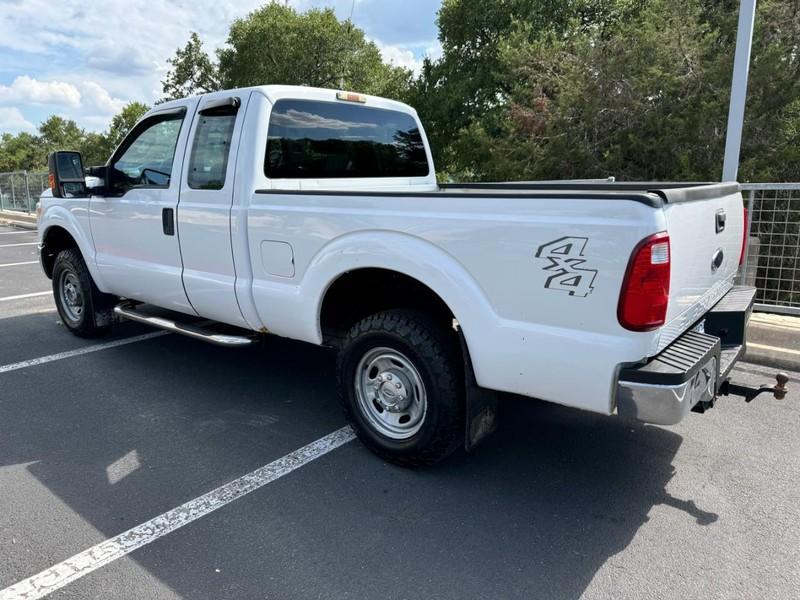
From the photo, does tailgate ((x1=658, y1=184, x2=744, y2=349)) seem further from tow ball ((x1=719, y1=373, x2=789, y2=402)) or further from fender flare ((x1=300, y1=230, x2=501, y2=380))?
fender flare ((x1=300, y1=230, x2=501, y2=380))

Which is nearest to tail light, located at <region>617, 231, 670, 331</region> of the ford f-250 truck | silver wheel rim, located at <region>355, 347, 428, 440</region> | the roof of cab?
the ford f-250 truck

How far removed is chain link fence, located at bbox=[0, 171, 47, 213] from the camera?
22516 millimetres

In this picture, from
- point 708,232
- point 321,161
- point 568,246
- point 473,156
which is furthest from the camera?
point 473,156

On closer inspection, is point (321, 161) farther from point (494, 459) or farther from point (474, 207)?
point (494, 459)

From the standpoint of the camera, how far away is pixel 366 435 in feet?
11.8

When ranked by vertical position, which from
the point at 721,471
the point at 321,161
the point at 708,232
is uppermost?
the point at 321,161

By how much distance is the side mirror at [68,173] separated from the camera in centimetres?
510

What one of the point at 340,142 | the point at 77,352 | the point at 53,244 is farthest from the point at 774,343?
the point at 53,244

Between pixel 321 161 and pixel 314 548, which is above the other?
pixel 321 161

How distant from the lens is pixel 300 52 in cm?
3083

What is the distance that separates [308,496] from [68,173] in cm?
369

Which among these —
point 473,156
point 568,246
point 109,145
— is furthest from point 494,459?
point 109,145

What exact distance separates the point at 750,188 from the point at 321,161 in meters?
4.06

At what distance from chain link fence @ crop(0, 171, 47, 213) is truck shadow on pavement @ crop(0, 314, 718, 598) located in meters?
21.1
